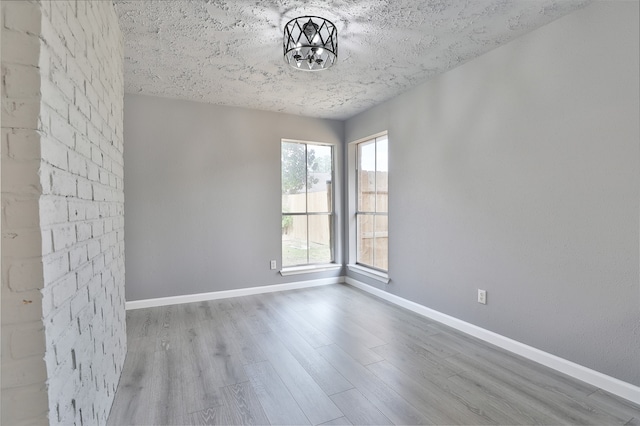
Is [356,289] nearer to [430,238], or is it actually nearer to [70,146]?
[430,238]

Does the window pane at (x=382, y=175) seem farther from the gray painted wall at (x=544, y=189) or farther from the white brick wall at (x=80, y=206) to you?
the white brick wall at (x=80, y=206)

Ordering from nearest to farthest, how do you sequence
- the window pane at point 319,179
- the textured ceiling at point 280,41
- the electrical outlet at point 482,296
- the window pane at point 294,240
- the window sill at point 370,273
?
1. the textured ceiling at point 280,41
2. the electrical outlet at point 482,296
3. the window sill at point 370,273
4. the window pane at point 294,240
5. the window pane at point 319,179

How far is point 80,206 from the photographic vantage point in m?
1.26

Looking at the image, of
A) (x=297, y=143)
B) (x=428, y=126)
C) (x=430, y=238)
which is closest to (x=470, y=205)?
(x=430, y=238)

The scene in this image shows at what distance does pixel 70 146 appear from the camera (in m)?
1.16

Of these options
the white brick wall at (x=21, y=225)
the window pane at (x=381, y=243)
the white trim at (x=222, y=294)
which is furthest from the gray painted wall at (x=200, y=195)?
the white brick wall at (x=21, y=225)

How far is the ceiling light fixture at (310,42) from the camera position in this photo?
210 cm

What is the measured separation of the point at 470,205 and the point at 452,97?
1.03 meters

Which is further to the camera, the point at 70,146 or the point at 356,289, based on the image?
the point at 356,289

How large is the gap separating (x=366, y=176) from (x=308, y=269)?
1.56 meters

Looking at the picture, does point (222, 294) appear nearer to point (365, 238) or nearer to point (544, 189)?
point (365, 238)

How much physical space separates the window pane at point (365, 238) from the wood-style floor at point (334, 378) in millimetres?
1272

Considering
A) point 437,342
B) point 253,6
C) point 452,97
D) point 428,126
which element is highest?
point 253,6

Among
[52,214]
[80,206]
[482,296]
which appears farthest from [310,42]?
[482,296]
